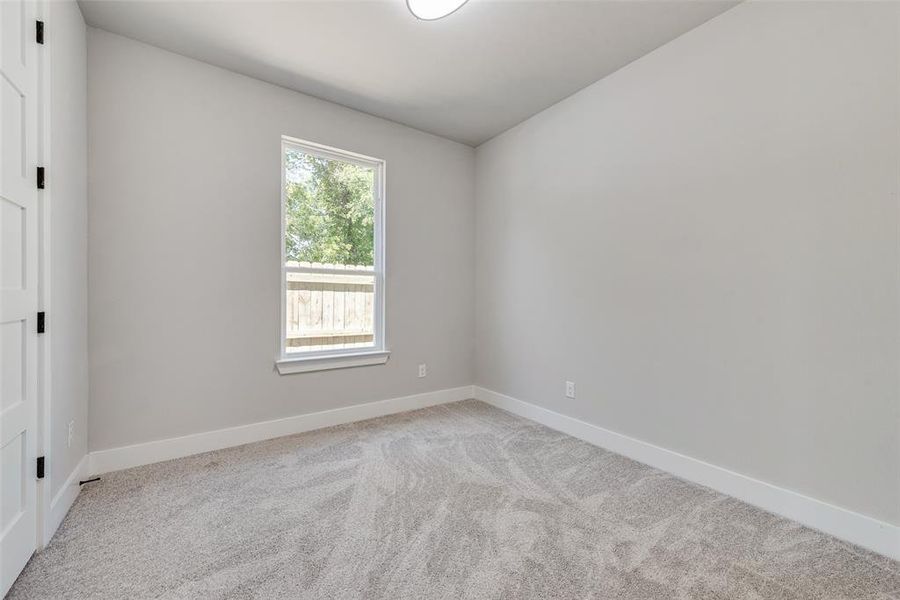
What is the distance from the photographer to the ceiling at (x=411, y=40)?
2.09 m

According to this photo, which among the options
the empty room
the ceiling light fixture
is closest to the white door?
the empty room

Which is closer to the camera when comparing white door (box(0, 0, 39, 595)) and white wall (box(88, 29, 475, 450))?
white door (box(0, 0, 39, 595))

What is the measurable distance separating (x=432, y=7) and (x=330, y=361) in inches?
99.5

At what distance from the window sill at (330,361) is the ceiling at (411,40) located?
2.12m

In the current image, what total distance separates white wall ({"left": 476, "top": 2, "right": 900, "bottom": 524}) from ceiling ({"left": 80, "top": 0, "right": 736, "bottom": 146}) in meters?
0.27

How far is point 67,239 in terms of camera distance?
1.88 m

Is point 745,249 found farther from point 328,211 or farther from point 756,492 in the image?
point 328,211

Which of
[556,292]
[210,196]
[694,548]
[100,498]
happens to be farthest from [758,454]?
[210,196]

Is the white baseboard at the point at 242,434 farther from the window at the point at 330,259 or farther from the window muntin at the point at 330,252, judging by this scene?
the window muntin at the point at 330,252

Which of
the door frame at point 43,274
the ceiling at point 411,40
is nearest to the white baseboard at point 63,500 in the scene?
the door frame at point 43,274

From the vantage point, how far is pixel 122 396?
2.32 metres

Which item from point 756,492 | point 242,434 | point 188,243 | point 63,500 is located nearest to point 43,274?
point 188,243

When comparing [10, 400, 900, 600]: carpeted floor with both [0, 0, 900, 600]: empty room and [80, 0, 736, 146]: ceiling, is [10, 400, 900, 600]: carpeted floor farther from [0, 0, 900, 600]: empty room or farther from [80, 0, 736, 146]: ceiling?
[80, 0, 736, 146]: ceiling

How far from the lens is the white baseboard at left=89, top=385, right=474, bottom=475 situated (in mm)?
2295
